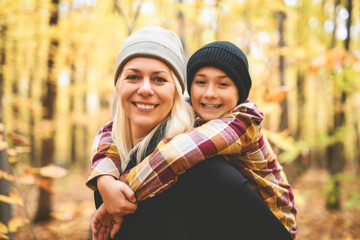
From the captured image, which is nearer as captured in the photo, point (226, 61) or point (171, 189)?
point (171, 189)

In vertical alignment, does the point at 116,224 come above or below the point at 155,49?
below

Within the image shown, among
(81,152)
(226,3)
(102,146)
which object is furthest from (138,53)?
(81,152)

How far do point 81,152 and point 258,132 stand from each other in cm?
2208

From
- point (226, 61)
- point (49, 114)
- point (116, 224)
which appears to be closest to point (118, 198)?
point (116, 224)

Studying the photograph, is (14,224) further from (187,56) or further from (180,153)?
(187,56)

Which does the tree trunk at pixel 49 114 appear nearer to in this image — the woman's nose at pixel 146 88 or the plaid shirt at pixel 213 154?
the plaid shirt at pixel 213 154

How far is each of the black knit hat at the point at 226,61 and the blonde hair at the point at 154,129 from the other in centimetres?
18

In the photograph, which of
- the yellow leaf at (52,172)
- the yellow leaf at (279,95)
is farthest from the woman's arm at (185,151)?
the yellow leaf at (52,172)

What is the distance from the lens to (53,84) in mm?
6570

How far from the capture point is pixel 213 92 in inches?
57.3

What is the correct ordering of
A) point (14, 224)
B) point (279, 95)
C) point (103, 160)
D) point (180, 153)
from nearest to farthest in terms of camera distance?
1. point (180, 153)
2. point (103, 160)
3. point (14, 224)
4. point (279, 95)

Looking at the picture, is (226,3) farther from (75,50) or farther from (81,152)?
(81,152)

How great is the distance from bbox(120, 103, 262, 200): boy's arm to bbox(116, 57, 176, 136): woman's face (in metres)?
0.22

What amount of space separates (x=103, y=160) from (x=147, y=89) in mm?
520
